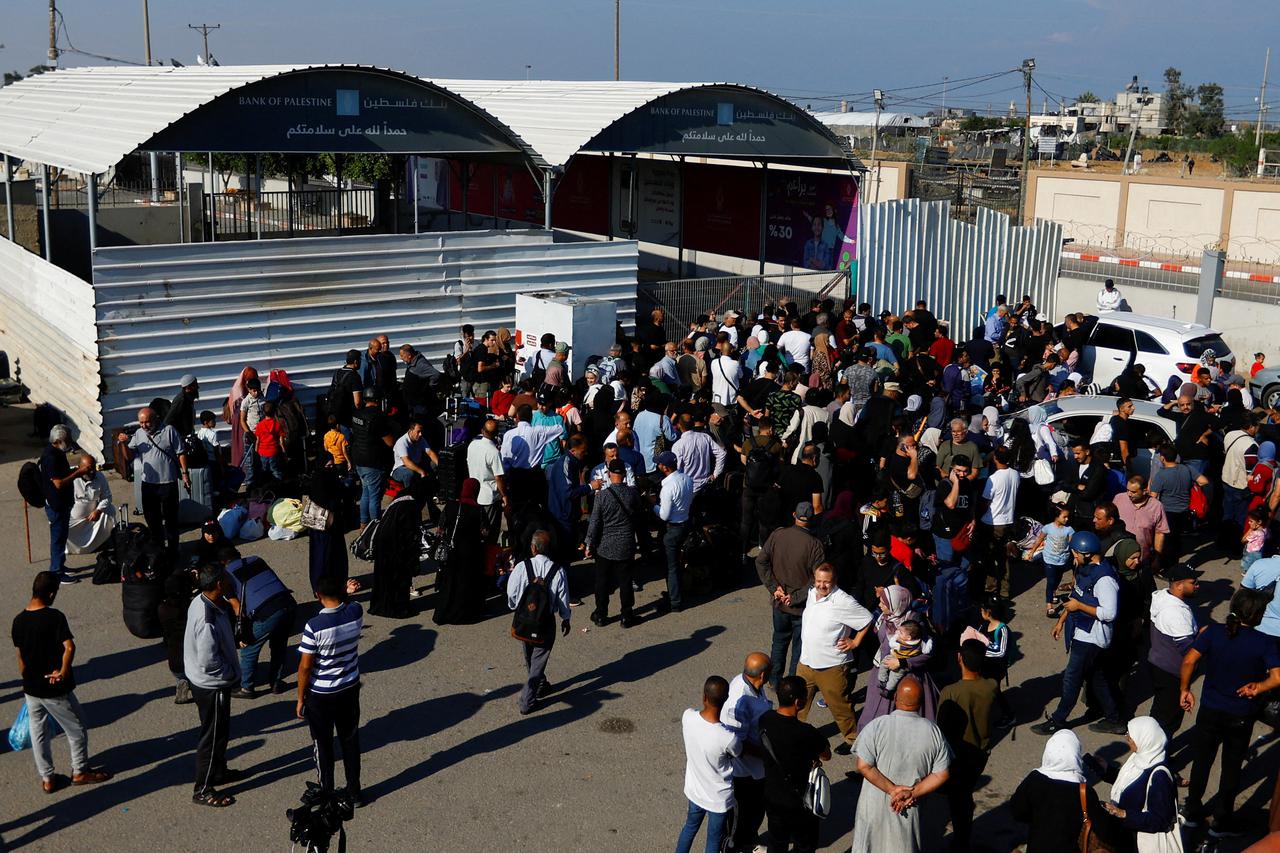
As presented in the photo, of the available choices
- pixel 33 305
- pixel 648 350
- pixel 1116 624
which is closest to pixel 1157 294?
pixel 648 350

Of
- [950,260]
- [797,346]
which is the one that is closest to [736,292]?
[797,346]

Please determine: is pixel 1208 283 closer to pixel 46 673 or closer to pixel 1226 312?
pixel 1226 312

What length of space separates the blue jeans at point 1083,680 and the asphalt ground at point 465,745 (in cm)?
23

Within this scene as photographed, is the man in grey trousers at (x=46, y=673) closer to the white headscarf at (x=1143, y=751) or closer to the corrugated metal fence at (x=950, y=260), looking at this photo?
the white headscarf at (x=1143, y=751)

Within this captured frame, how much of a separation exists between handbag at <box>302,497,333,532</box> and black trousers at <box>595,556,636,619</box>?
87.6 inches

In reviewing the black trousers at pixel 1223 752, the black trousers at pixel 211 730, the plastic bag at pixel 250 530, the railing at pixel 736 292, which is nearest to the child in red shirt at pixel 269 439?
the plastic bag at pixel 250 530

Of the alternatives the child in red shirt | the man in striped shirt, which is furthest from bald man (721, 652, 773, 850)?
the child in red shirt

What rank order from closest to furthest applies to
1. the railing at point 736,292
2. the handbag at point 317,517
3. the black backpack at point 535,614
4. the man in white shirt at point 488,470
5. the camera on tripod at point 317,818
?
the camera on tripod at point 317,818, the black backpack at point 535,614, the handbag at point 317,517, the man in white shirt at point 488,470, the railing at point 736,292

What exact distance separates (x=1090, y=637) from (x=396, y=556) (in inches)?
218

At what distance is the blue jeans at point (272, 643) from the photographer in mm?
9195

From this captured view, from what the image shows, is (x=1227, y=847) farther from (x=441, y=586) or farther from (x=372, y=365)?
(x=372, y=365)

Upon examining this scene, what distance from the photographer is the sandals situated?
7.82 meters

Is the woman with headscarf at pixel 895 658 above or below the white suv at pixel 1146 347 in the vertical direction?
below

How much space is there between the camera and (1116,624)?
886cm
